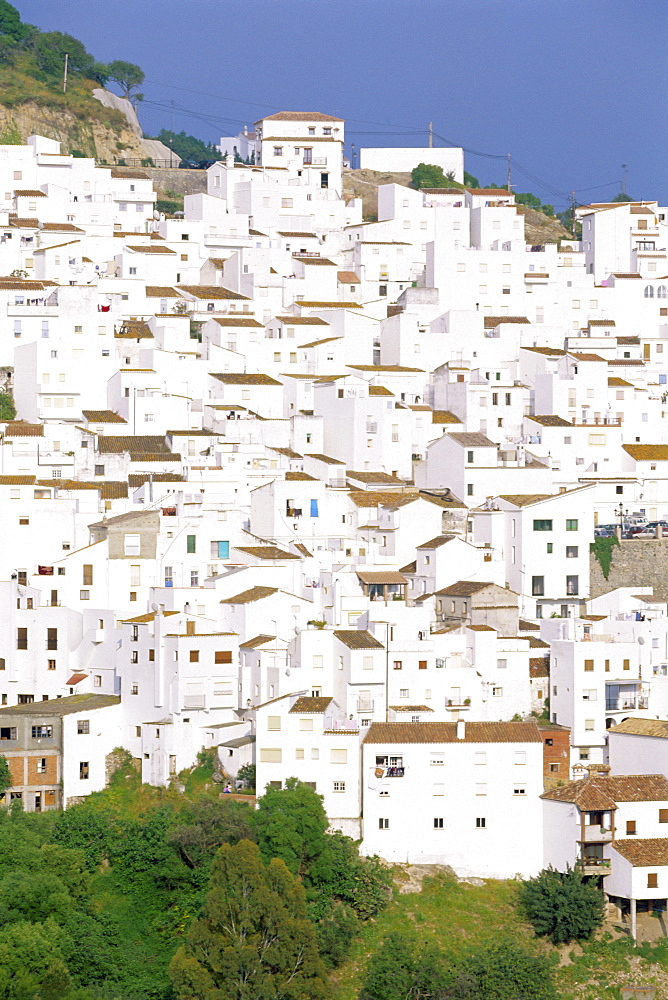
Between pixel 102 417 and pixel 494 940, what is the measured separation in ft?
70.4

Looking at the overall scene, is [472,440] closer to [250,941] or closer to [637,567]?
[637,567]

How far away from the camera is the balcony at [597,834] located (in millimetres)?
39625

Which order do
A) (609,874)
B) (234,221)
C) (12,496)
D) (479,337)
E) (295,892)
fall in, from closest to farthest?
(295,892), (609,874), (12,496), (479,337), (234,221)

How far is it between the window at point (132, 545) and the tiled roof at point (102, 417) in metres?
7.78

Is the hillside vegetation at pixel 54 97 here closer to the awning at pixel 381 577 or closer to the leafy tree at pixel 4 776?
the awning at pixel 381 577

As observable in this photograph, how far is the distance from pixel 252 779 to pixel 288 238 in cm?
2990

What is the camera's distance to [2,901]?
3825 cm

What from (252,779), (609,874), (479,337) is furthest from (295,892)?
(479,337)

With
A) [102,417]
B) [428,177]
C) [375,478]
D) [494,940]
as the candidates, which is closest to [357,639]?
[494,940]

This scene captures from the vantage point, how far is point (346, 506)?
51188mm

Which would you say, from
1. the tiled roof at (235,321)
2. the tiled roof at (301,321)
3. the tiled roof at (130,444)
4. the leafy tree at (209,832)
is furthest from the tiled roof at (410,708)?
the tiled roof at (301,321)

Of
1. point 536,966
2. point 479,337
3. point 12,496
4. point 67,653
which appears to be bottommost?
point 536,966

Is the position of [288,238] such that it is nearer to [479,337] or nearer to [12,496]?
[479,337]

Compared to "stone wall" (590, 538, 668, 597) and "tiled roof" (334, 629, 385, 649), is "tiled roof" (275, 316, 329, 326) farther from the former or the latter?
"tiled roof" (334, 629, 385, 649)
